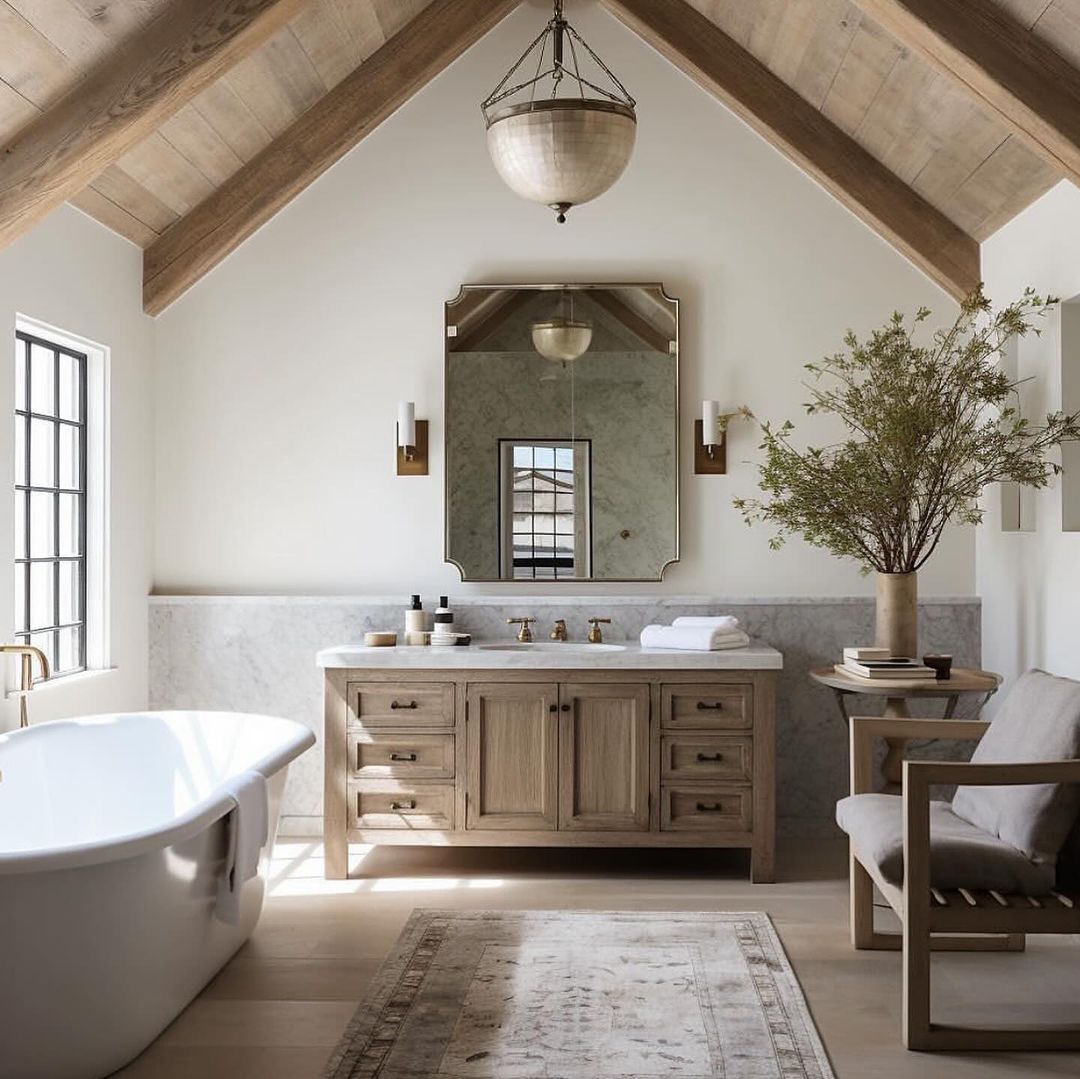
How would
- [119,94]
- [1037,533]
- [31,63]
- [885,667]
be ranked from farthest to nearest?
1. [1037,533]
2. [885,667]
3. [119,94]
4. [31,63]

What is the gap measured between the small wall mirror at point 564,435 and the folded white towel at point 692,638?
16.8 inches

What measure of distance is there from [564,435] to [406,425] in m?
0.63

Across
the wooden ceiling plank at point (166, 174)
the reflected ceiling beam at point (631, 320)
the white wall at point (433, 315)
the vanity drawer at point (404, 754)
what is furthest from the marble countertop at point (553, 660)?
the wooden ceiling plank at point (166, 174)

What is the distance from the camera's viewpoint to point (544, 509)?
5156mm

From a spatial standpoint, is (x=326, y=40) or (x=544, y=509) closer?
(x=326, y=40)

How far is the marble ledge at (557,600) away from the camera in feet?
16.9

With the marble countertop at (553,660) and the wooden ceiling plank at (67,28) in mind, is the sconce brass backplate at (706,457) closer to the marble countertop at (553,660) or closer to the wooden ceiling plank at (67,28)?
the marble countertop at (553,660)

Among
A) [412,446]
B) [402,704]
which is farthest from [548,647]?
[412,446]

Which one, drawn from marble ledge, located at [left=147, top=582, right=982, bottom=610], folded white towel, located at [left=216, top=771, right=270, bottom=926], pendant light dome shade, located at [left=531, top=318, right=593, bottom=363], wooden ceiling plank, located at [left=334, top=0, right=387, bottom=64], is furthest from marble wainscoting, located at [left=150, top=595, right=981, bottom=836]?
wooden ceiling plank, located at [left=334, top=0, right=387, bottom=64]

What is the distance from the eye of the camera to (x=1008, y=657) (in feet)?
15.8

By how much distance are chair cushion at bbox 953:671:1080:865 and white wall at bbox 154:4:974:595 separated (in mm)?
1602

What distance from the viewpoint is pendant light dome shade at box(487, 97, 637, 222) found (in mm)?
3371

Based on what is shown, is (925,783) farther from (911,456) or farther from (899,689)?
(911,456)

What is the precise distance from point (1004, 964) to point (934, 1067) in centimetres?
80
